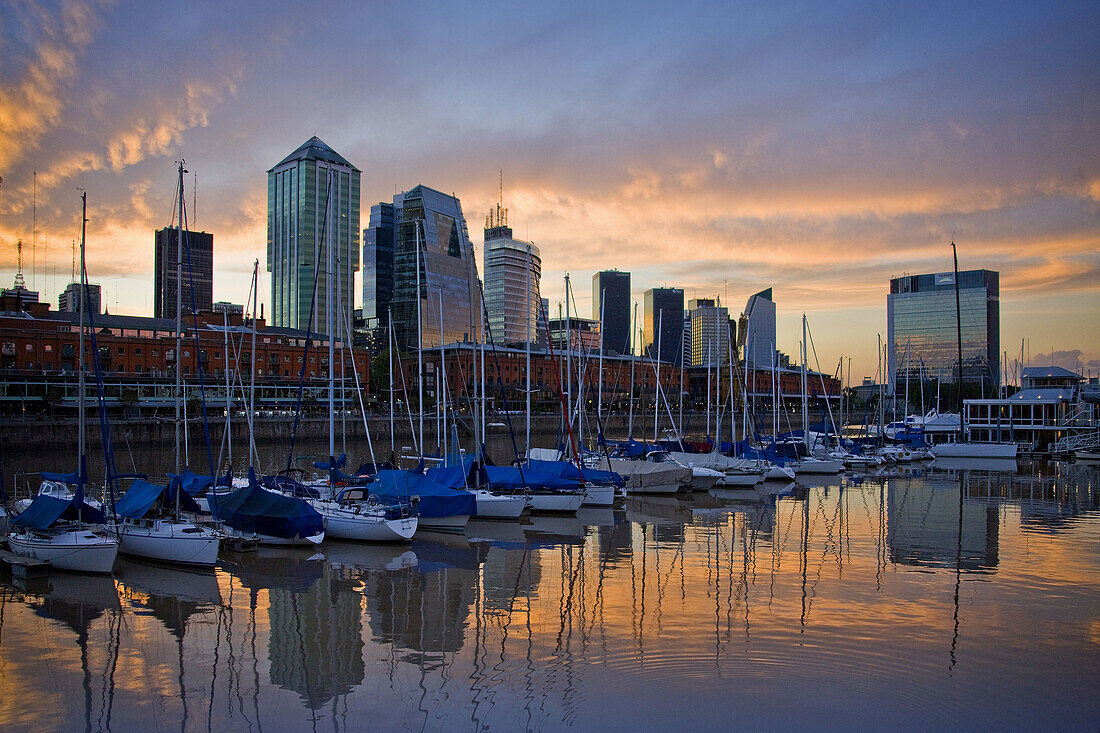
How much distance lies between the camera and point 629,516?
125 feet

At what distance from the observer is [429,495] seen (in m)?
32.5

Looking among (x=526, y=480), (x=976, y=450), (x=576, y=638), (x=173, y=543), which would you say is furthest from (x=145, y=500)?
(x=976, y=450)

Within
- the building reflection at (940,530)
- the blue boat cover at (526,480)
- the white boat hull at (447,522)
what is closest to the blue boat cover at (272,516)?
the white boat hull at (447,522)

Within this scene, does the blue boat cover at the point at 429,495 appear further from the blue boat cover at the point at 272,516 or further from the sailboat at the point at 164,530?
the sailboat at the point at 164,530

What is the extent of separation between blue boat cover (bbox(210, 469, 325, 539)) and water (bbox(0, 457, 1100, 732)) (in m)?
0.96

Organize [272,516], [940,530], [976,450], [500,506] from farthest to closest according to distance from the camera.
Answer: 1. [976,450]
2. [500,506]
3. [940,530]
4. [272,516]

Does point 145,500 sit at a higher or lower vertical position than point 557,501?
higher

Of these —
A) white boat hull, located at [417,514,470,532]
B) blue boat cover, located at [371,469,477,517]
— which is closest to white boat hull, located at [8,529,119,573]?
blue boat cover, located at [371,469,477,517]

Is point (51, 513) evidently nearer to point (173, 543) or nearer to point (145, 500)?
point (145, 500)

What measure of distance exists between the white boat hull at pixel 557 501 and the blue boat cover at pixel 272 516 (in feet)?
40.4

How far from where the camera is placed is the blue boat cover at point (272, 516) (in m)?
27.5

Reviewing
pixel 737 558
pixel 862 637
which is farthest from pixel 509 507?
pixel 862 637

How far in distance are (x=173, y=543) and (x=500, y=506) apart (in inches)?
561

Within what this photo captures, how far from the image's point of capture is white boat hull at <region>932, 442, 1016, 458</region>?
77438mm
